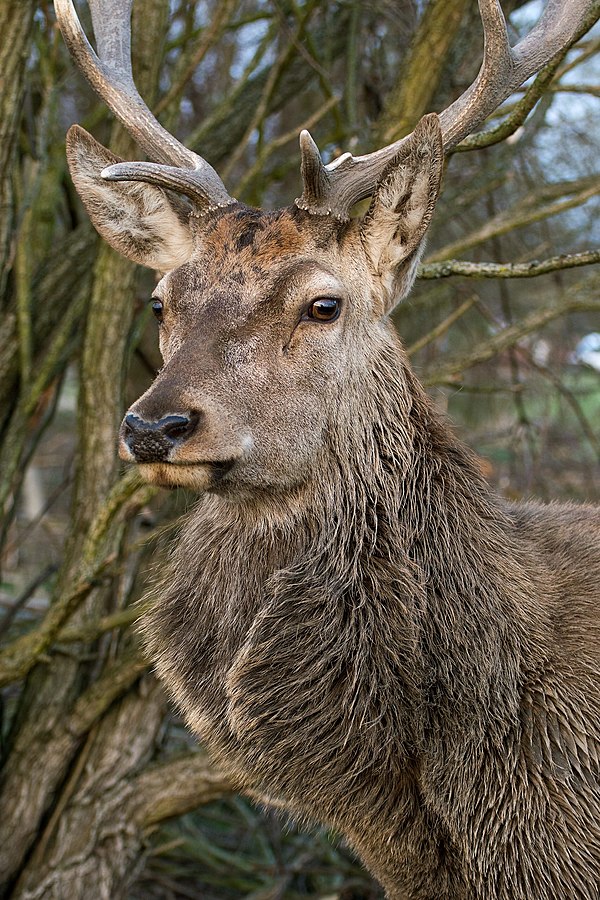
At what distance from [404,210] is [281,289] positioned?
484 mm

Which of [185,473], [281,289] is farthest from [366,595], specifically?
[281,289]

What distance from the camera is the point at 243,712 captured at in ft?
9.91

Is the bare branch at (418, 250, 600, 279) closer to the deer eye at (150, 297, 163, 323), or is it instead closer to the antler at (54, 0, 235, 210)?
the antler at (54, 0, 235, 210)

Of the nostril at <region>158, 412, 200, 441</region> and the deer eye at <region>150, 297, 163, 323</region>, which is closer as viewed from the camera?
the nostril at <region>158, 412, 200, 441</region>

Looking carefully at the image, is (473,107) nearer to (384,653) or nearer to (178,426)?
(178,426)

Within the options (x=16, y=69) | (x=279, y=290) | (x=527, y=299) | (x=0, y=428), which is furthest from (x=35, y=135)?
(x=527, y=299)

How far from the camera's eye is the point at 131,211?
12.3 feet

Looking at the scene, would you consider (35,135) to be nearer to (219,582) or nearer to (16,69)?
(16,69)

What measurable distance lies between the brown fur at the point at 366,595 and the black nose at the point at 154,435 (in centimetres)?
4

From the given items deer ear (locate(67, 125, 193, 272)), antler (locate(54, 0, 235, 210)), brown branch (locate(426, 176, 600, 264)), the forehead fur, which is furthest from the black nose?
brown branch (locate(426, 176, 600, 264))

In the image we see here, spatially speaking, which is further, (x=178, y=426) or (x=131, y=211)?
(x=131, y=211)

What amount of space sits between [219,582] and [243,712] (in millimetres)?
477

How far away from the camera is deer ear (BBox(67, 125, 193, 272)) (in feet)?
12.0

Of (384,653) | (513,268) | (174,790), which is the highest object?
(513,268)
